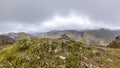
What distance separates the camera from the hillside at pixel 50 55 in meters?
44.7

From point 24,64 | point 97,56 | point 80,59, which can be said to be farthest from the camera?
point 97,56

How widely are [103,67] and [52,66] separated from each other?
460 inches

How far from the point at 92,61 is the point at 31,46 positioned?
531 inches

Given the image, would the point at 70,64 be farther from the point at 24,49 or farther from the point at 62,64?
the point at 24,49

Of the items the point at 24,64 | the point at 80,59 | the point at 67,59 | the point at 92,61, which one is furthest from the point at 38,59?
the point at 92,61

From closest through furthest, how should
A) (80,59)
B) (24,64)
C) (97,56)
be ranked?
1. (24,64)
2. (80,59)
3. (97,56)

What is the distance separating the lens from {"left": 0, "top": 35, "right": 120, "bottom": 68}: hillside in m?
44.7

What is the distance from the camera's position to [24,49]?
48000mm

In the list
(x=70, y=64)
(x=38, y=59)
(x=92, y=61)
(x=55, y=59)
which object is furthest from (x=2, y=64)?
(x=92, y=61)

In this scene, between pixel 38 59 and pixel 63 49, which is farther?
pixel 63 49

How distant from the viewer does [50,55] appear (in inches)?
1844

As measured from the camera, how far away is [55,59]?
4612 centimetres

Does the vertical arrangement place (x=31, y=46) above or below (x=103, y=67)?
above

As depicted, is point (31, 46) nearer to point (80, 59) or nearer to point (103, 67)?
point (80, 59)
